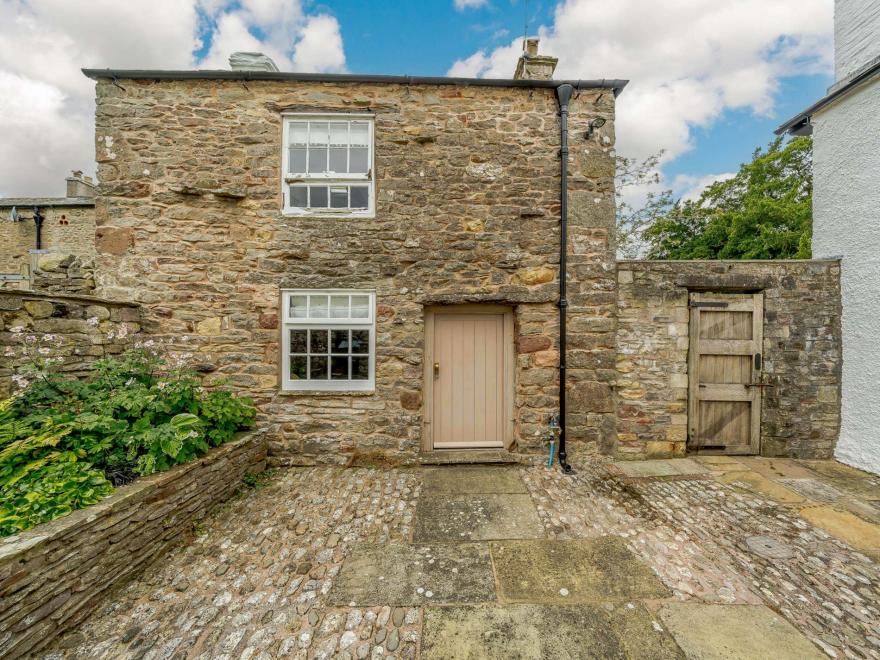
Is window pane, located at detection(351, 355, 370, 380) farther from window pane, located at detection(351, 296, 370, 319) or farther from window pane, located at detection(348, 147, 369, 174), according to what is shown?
window pane, located at detection(348, 147, 369, 174)

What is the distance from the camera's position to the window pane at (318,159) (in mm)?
4586

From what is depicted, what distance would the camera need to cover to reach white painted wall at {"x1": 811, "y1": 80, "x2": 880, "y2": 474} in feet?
13.7

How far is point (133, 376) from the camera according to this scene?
12.3 feet

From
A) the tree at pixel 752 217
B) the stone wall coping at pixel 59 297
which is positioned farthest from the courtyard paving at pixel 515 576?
the tree at pixel 752 217

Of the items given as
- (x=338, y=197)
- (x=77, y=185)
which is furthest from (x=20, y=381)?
(x=77, y=185)

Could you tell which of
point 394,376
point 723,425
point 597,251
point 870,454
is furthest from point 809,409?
point 394,376

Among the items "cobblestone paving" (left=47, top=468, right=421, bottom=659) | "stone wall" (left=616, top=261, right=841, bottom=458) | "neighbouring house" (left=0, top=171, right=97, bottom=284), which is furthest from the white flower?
"neighbouring house" (left=0, top=171, right=97, bottom=284)

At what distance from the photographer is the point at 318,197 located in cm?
459

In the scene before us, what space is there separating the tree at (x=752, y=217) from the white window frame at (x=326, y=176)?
11751 mm

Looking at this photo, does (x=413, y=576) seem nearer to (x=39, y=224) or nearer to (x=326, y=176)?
(x=326, y=176)

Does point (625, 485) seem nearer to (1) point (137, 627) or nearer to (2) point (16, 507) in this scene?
(1) point (137, 627)

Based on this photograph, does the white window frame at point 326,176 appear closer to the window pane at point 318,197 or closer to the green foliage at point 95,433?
the window pane at point 318,197

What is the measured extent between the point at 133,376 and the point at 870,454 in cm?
868

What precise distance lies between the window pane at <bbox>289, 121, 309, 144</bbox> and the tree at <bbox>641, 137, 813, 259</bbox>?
12.5 meters
